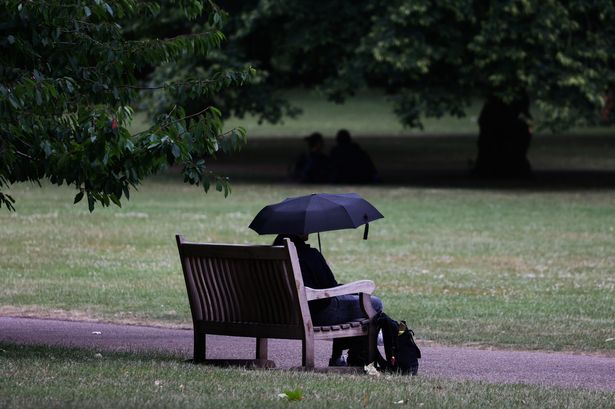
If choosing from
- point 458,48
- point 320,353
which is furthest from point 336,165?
point 320,353

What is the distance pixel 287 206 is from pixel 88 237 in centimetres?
1057

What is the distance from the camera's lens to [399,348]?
9531mm

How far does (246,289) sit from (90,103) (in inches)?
77.2

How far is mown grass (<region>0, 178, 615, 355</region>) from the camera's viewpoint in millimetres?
12984

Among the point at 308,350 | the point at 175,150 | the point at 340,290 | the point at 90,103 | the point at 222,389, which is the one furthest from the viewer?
the point at 90,103

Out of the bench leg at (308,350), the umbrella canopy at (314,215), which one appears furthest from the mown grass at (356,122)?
the bench leg at (308,350)

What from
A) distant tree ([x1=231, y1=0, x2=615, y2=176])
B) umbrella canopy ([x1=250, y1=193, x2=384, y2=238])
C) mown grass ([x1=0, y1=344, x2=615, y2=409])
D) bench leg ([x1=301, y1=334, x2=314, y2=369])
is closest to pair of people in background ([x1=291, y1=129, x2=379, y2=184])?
distant tree ([x1=231, y1=0, x2=615, y2=176])

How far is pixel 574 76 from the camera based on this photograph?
96.9 ft

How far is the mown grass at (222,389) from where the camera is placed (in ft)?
25.1

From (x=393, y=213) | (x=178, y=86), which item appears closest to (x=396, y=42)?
(x=393, y=213)

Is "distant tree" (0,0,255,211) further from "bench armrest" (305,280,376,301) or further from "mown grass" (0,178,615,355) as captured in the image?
"mown grass" (0,178,615,355)

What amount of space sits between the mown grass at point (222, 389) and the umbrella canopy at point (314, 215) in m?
1.05

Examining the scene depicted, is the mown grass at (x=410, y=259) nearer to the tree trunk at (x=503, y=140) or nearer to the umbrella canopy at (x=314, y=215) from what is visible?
the umbrella canopy at (x=314, y=215)

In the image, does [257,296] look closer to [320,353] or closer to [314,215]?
[314,215]
